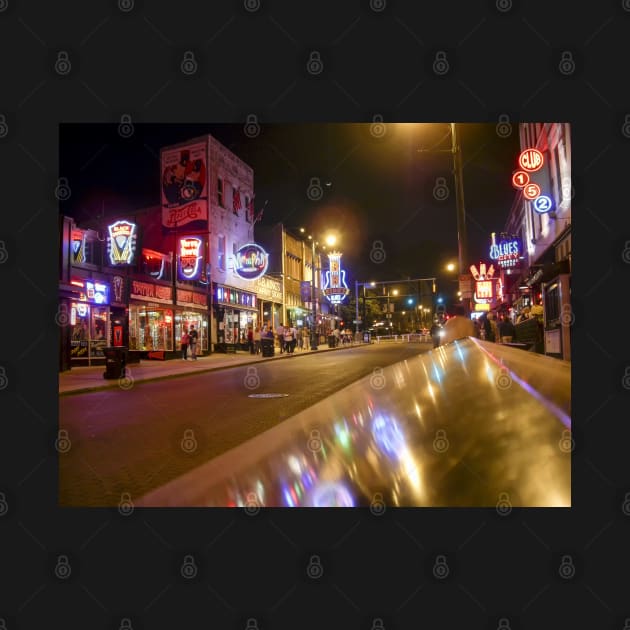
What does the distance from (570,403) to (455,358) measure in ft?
1.38

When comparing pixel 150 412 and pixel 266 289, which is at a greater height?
pixel 266 289

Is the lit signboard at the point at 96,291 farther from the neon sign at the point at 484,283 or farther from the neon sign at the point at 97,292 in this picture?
the neon sign at the point at 484,283

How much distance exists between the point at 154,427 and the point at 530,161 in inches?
573

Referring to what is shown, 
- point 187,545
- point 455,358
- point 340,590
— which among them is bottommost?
point 340,590

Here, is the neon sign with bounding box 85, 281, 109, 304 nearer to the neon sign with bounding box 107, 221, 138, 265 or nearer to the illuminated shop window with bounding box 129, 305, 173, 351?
the neon sign with bounding box 107, 221, 138, 265

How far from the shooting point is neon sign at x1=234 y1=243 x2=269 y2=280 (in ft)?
102

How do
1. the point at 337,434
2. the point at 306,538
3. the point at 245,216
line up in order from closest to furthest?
the point at 337,434, the point at 306,538, the point at 245,216

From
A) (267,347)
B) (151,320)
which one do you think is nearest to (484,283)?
(267,347)

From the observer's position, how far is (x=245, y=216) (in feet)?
113

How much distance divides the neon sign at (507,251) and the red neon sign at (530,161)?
356 inches

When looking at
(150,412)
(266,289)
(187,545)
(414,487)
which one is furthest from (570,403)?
(266,289)

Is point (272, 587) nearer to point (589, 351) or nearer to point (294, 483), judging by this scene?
point (294, 483)

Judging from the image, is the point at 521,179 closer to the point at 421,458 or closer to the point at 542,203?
the point at 542,203

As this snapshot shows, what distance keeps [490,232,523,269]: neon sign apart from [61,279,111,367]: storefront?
19.5 meters
